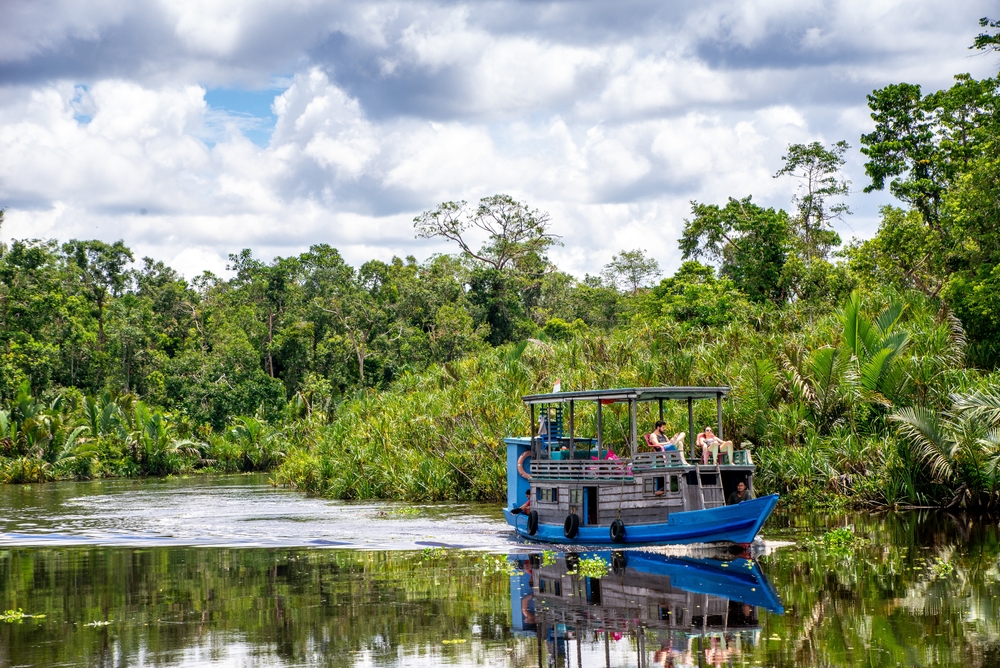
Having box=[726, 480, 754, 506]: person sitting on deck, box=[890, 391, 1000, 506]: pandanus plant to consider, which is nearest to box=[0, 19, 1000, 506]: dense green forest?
box=[890, 391, 1000, 506]: pandanus plant

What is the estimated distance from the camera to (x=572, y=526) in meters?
20.5

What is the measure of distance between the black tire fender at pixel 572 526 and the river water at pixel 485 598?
0.62m

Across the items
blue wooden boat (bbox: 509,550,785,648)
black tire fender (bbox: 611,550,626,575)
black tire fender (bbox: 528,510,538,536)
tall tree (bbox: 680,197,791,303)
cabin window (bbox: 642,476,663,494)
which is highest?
tall tree (bbox: 680,197,791,303)

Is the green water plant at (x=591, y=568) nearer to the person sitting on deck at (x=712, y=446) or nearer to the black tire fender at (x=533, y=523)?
the black tire fender at (x=533, y=523)

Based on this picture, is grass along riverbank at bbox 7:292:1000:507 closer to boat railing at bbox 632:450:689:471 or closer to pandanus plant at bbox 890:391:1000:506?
pandanus plant at bbox 890:391:1000:506

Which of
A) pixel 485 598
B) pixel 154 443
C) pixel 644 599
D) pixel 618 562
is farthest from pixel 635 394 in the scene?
pixel 154 443

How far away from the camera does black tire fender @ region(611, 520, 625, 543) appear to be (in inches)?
779

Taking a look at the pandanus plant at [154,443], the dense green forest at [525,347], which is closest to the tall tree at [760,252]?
the dense green forest at [525,347]

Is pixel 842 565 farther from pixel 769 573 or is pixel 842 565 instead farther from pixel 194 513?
pixel 194 513

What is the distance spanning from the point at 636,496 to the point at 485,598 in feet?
19.0

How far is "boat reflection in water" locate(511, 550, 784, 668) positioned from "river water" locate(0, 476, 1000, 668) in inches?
1.6

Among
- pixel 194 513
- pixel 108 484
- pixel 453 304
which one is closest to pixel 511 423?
pixel 194 513

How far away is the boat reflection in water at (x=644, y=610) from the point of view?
11.2 meters

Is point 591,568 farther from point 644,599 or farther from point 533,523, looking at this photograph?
point 533,523
